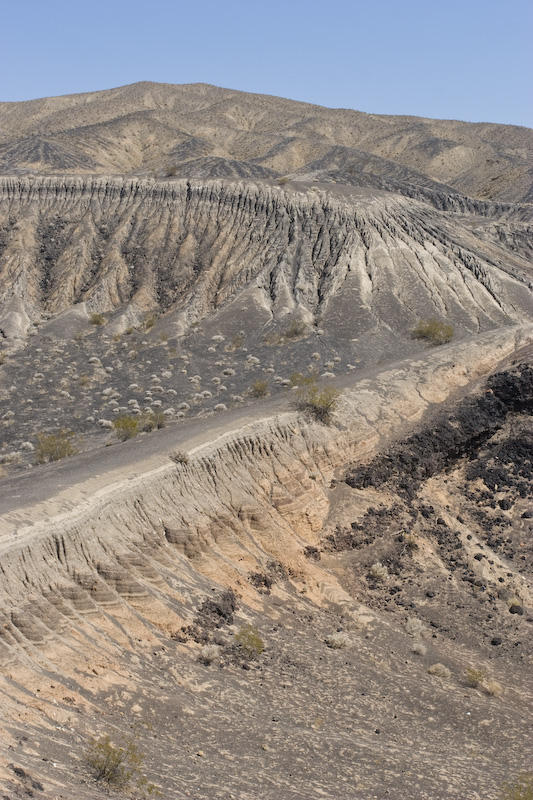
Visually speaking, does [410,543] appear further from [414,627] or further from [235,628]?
[235,628]

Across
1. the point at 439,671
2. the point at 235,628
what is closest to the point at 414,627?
the point at 439,671

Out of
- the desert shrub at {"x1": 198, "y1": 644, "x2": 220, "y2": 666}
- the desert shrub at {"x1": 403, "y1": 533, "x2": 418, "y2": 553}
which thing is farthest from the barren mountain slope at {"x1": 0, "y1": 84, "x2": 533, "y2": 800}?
the desert shrub at {"x1": 403, "y1": 533, "x2": 418, "y2": 553}

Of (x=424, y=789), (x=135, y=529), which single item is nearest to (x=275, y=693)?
(x=424, y=789)

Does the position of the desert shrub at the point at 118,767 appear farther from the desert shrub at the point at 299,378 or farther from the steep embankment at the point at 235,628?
the desert shrub at the point at 299,378

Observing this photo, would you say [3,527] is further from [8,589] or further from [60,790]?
[60,790]

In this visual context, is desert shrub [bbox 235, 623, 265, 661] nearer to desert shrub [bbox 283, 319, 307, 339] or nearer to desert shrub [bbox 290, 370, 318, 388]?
desert shrub [bbox 290, 370, 318, 388]

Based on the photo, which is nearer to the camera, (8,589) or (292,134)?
(8,589)
